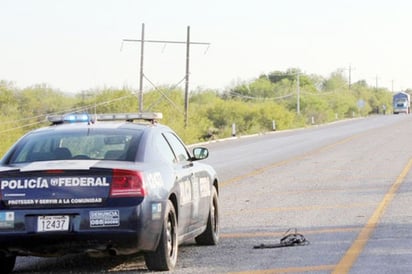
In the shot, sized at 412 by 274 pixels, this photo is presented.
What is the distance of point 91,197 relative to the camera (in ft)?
27.7

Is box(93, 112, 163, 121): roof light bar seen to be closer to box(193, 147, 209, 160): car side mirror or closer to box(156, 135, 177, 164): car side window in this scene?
box(156, 135, 177, 164): car side window

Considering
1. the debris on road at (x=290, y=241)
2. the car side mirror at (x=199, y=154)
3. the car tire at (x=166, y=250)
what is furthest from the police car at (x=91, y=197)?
the debris on road at (x=290, y=241)

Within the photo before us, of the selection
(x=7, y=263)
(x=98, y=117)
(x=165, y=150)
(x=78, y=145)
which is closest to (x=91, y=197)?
(x=78, y=145)

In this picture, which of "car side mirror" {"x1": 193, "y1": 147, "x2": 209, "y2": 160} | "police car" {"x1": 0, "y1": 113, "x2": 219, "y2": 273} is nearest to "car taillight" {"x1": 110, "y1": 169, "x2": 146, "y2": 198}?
"police car" {"x1": 0, "y1": 113, "x2": 219, "y2": 273}

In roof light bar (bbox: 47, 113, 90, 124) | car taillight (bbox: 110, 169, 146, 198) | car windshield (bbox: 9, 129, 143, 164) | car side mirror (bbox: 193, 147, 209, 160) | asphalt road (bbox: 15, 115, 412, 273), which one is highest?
roof light bar (bbox: 47, 113, 90, 124)

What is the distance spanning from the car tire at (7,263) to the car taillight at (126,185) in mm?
1327

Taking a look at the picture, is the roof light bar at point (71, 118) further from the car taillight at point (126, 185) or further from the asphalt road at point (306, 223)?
the car taillight at point (126, 185)

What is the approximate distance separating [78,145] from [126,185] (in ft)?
3.78

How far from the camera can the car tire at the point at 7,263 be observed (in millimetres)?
9026

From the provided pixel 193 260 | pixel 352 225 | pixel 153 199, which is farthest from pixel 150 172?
pixel 352 225

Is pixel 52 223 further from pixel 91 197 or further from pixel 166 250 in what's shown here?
pixel 166 250

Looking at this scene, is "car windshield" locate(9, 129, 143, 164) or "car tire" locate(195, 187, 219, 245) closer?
"car windshield" locate(9, 129, 143, 164)

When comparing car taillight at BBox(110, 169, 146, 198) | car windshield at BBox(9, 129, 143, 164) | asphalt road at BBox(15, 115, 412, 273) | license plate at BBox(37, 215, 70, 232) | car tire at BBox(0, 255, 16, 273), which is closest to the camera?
license plate at BBox(37, 215, 70, 232)

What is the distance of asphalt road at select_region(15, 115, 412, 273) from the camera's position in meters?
9.47
